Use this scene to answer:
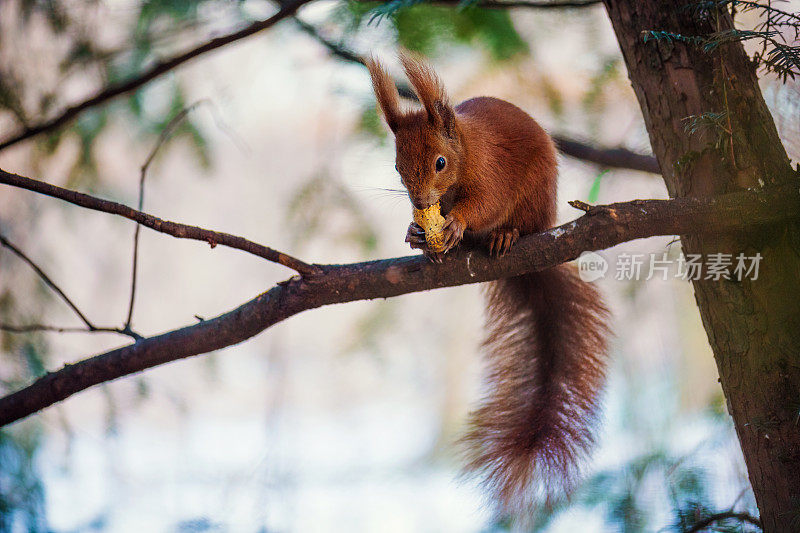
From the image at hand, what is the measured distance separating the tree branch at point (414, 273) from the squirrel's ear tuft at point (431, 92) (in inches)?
11.1

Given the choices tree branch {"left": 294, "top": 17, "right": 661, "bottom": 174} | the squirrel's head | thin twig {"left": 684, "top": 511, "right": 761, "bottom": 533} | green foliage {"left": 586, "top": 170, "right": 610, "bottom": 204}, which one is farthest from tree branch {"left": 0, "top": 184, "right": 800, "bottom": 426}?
green foliage {"left": 586, "top": 170, "right": 610, "bottom": 204}

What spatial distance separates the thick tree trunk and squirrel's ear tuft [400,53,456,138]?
0.38m

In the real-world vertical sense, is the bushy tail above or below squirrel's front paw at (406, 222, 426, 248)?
below

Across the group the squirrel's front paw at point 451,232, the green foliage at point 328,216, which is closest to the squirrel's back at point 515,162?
the squirrel's front paw at point 451,232

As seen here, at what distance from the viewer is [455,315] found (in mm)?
2521

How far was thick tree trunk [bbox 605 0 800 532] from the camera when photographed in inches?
39.0

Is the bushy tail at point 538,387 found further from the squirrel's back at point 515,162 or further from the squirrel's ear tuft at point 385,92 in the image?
the squirrel's ear tuft at point 385,92

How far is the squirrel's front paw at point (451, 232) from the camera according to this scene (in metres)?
1.11

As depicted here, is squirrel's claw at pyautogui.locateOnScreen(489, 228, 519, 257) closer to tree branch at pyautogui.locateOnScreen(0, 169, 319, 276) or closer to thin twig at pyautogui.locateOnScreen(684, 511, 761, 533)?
tree branch at pyautogui.locateOnScreen(0, 169, 319, 276)

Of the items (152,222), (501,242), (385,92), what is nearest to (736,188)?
(501,242)

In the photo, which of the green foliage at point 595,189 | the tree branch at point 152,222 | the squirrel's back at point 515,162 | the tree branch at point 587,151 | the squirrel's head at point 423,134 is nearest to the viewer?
the tree branch at point 152,222

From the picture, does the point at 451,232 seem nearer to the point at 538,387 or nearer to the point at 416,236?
the point at 416,236

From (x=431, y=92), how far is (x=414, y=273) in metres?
0.38

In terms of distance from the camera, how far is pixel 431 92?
123cm
